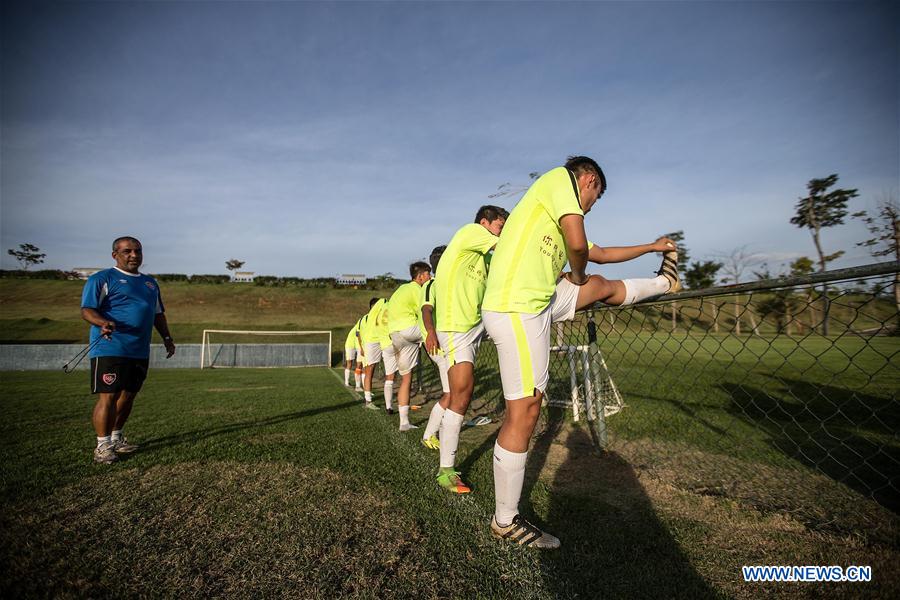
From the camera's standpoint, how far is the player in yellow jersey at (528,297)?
2.31 meters

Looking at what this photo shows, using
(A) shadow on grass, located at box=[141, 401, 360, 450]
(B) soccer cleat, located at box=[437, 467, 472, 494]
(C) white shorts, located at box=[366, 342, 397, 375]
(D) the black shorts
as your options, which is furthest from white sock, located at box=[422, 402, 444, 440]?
(D) the black shorts

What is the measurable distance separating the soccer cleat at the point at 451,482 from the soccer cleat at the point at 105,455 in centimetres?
296

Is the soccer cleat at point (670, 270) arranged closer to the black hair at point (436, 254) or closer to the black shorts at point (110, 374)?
the black hair at point (436, 254)

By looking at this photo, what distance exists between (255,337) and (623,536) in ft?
107

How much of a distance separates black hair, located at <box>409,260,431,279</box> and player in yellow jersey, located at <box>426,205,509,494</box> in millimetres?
1917

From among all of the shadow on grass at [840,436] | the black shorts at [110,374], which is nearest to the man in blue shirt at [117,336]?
the black shorts at [110,374]

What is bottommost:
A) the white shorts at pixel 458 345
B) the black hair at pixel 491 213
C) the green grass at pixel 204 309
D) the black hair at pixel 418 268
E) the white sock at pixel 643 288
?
the green grass at pixel 204 309

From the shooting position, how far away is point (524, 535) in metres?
2.30

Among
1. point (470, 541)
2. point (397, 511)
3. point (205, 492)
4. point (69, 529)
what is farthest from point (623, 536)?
point (69, 529)

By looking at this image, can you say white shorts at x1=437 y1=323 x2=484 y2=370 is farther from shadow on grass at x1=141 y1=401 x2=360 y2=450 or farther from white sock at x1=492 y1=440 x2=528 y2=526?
shadow on grass at x1=141 y1=401 x2=360 y2=450

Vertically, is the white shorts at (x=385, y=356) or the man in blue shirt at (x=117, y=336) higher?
the man in blue shirt at (x=117, y=336)

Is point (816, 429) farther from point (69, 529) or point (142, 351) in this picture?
point (142, 351)

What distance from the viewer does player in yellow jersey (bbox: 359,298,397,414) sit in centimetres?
707

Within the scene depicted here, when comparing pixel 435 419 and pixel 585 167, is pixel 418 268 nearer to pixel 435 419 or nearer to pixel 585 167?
pixel 435 419
